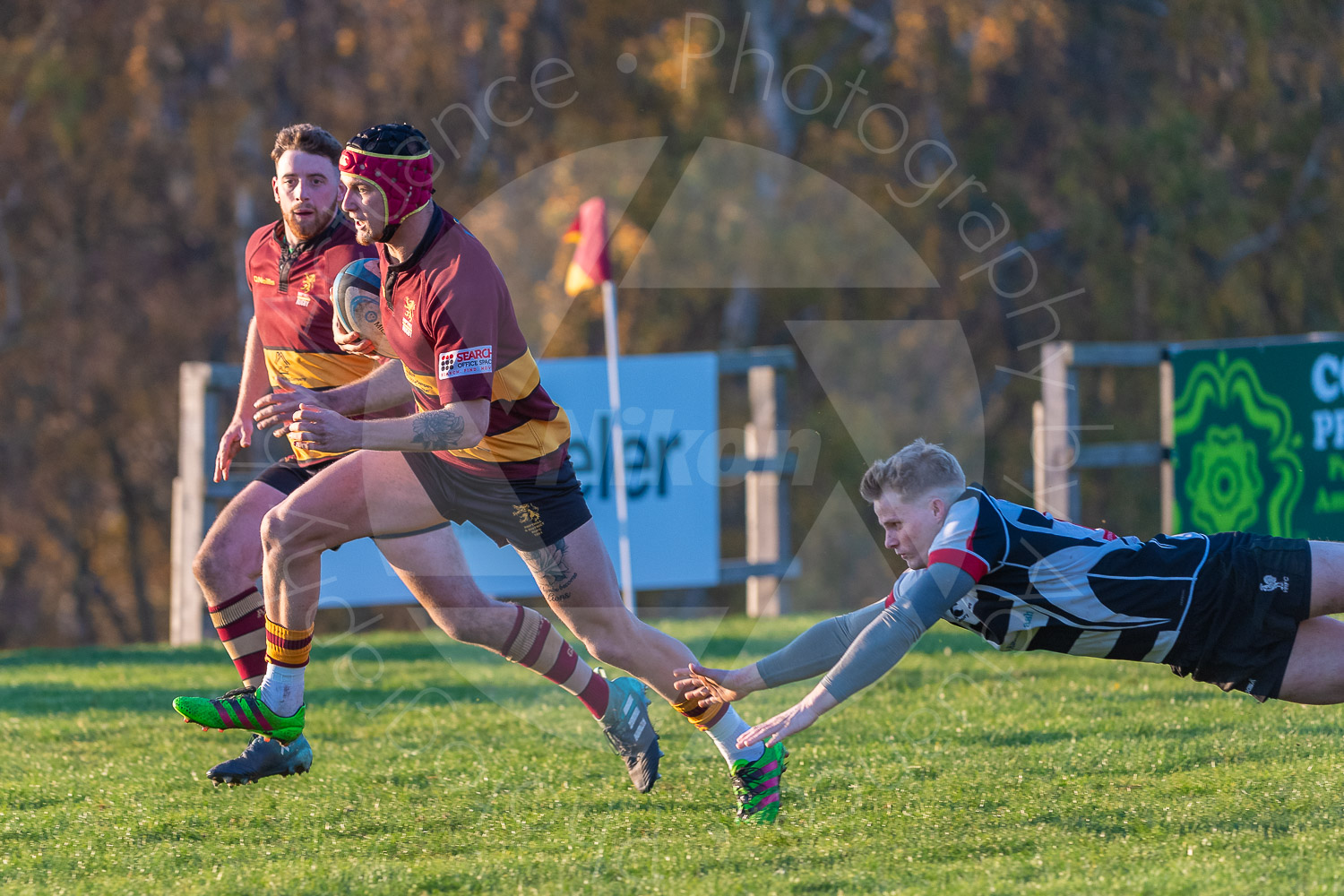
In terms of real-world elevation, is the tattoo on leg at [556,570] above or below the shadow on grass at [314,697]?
above

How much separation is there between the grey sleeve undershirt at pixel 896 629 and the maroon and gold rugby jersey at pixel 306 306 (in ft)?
7.08

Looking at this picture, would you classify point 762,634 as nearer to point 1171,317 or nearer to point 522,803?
point 522,803

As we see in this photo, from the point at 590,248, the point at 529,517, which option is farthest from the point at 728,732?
the point at 590,248

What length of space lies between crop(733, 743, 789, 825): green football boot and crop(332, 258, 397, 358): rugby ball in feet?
5.70

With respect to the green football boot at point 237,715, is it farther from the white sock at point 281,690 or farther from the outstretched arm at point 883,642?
the outstretched arm at point 883,642

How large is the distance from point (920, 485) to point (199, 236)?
17.7 metres

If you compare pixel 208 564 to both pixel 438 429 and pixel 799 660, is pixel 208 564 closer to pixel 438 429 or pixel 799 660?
pixel 438 429

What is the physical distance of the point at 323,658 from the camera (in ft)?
27.7

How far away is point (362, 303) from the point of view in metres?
4.66

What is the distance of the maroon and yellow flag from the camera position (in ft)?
31.9

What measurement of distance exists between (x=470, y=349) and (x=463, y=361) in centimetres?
4

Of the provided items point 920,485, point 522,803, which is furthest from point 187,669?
point 920,485

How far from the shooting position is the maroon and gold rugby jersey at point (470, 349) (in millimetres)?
4129

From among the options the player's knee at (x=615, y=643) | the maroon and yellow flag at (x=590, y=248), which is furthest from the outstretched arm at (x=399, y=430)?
the maroon and yellow flag at (x=590, y=248)
